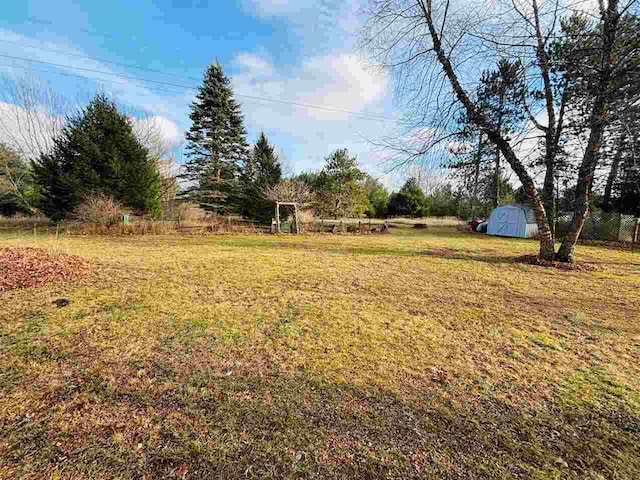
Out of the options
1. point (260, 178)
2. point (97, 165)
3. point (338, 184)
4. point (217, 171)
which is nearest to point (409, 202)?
point (338, 184)

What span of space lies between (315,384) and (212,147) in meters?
19.3

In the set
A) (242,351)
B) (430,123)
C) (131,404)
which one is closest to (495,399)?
(242,351)

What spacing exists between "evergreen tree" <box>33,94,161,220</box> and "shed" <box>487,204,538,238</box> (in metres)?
19.1

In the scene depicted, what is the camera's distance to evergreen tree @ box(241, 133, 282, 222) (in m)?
17.7

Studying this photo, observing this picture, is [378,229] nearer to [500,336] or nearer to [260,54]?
[260,54]

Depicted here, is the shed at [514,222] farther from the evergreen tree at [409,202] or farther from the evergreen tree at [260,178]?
the evergreen tree at [260,178]

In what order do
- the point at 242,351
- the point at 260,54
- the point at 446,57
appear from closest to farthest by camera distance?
the point at 242,351 → the point at 446,57 → the point at 260,54

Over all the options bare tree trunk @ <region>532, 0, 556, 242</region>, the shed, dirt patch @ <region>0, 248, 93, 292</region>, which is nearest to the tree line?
the shed

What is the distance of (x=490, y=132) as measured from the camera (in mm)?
6895

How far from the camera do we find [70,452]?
146 centimetres

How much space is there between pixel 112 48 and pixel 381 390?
15.2 metres

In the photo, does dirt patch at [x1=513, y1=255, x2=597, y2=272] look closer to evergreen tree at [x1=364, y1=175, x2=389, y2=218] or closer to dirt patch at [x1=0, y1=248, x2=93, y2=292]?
dirt patch at [x1=0, y1=248, x2=93, y2=292]

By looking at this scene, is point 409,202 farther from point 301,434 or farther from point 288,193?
point 301,434

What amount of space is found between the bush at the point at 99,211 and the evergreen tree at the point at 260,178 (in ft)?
23.5
